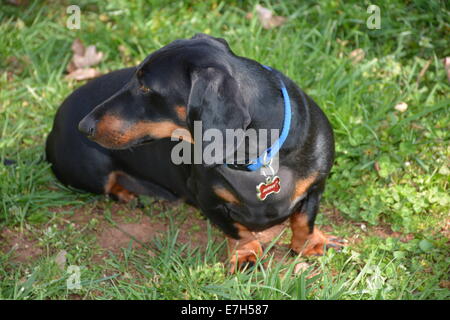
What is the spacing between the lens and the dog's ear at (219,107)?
252 centimetres

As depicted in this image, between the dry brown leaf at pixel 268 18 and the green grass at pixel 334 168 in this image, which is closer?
the green grass at pixel 334 168

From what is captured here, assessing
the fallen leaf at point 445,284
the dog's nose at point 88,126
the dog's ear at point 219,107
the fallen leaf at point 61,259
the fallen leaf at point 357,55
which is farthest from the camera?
the fallen leaf at point 357,55

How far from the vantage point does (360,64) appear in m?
4.40

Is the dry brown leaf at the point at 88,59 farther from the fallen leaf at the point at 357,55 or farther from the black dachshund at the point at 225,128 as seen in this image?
the fallen leaf at the point at 357,55

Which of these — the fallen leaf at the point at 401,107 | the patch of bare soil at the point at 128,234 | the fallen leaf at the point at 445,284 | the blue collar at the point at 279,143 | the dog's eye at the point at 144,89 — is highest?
the dog's eye at the point at 144,89

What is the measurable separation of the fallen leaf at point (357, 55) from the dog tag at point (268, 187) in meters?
1.79

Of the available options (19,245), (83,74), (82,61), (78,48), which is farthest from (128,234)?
(78,48)

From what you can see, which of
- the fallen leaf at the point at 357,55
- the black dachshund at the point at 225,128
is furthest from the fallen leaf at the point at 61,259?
the fallen leaf at the point at 357,55

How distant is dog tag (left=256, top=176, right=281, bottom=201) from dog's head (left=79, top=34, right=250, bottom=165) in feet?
1.39

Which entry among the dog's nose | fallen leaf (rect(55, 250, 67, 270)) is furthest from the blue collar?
fallen leaf (rect(55, 250, 67, 270))

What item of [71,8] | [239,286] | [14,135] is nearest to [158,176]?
[239,286]

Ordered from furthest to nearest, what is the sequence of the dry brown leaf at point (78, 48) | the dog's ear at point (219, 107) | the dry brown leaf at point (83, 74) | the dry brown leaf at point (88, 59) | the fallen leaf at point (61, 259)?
the dry brown leaf at point (78, 48)
the dry brown leaf at point (88, 59)
the dry brown leaf at point (83, 74)
the fallen leaf at point (61, 259)
the dog's ear at point (219, 107)

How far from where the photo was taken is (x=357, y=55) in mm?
4500

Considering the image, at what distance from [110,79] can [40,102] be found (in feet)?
4.11
